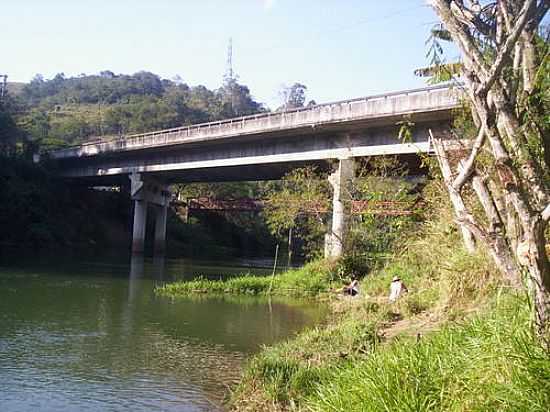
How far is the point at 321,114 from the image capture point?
26156 mm

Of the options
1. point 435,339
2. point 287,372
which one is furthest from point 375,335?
point 435,339

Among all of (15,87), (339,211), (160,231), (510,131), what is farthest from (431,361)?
(15,87)

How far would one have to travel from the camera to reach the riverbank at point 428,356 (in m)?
3.98

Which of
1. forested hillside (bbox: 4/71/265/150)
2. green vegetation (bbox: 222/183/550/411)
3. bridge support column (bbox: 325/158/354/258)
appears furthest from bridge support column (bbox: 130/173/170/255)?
green vegetation (bbox: 222/183/550/411)

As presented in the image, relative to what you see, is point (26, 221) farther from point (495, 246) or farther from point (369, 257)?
point (495, 246)

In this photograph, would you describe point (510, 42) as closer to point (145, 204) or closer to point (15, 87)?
point (145, 204)

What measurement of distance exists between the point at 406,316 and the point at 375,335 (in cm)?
192

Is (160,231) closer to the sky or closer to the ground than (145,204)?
closer to the ground

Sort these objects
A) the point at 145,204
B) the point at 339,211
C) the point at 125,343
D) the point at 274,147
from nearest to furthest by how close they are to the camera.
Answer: the point at 125,343, the point at 339,211, the point at 274,147, the point at 145,204

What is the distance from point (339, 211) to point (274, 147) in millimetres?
8090

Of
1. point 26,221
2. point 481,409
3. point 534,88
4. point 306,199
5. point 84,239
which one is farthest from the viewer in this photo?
point 84,239

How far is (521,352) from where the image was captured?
395 centimetres

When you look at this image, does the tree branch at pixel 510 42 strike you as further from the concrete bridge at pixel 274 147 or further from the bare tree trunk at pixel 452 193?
the concrete bridge at pixel 274 147

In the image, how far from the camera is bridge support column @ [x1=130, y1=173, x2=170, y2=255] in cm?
4399
